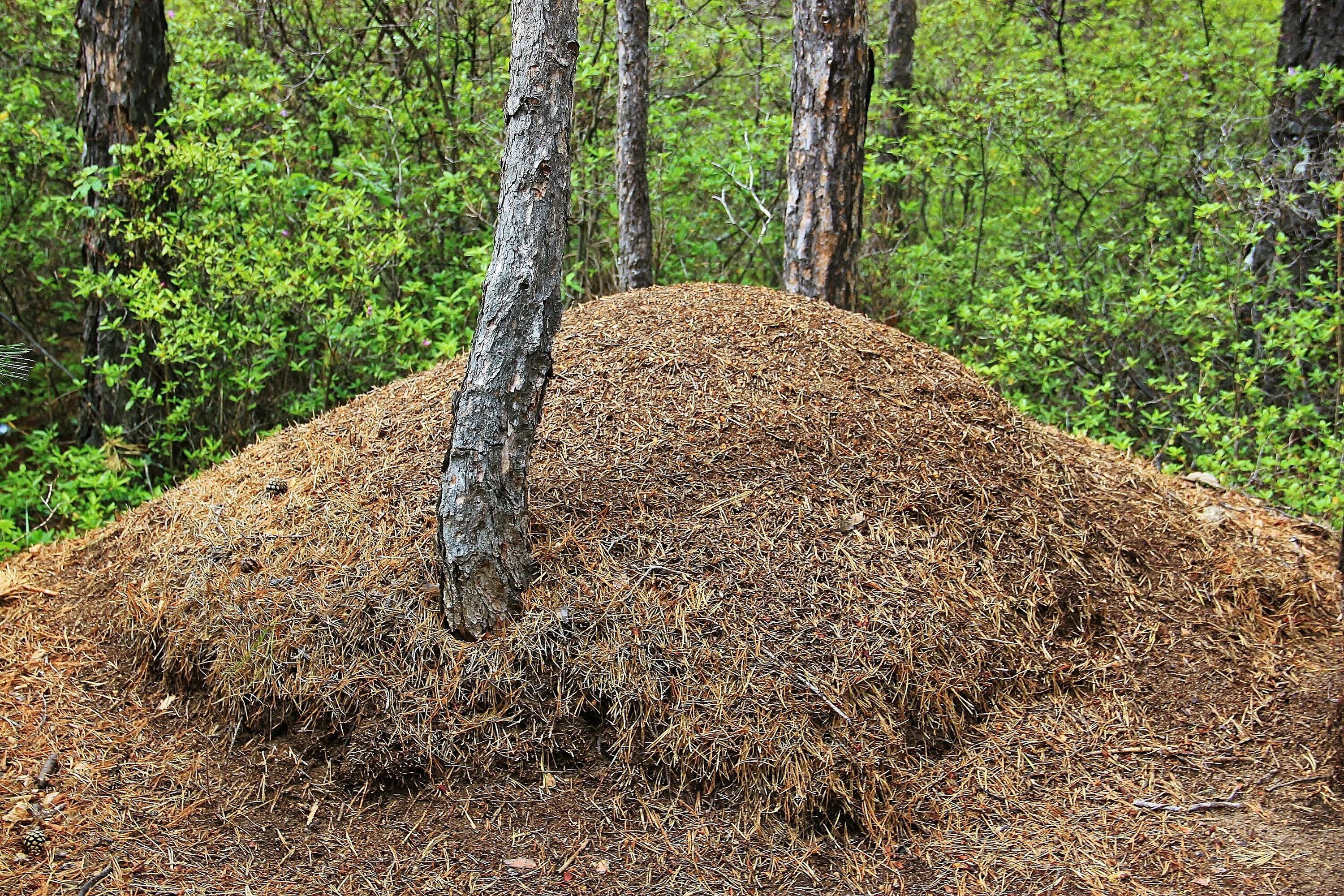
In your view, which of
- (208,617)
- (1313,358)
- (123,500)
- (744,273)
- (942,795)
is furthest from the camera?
(744,273)

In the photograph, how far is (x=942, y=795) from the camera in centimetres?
292

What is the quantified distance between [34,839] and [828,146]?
4363 mm

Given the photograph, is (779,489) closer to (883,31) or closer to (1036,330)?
(1036,330)

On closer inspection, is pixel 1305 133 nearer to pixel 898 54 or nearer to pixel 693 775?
pixel 898 54

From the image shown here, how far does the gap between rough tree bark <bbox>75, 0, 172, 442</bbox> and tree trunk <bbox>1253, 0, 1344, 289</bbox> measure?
671 cm

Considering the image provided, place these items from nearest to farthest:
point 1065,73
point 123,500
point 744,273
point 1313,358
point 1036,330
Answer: point 123,500, point 1313,358, point 1036,330, point 744,273, point 1065,73

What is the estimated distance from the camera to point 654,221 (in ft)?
24.0

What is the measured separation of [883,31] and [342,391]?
7321 millimetres

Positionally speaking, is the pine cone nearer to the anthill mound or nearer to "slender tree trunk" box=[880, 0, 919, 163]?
the anthill mound

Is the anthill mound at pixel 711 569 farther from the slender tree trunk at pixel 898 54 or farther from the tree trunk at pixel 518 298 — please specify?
the slender tree trunk at pixel 898 54

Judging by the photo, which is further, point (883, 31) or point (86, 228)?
point (883, 31)

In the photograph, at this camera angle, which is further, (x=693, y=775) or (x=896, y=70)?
(x=896, y=70)

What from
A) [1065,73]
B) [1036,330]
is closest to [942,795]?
[1036,330]

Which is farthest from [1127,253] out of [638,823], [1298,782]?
[638,823]
